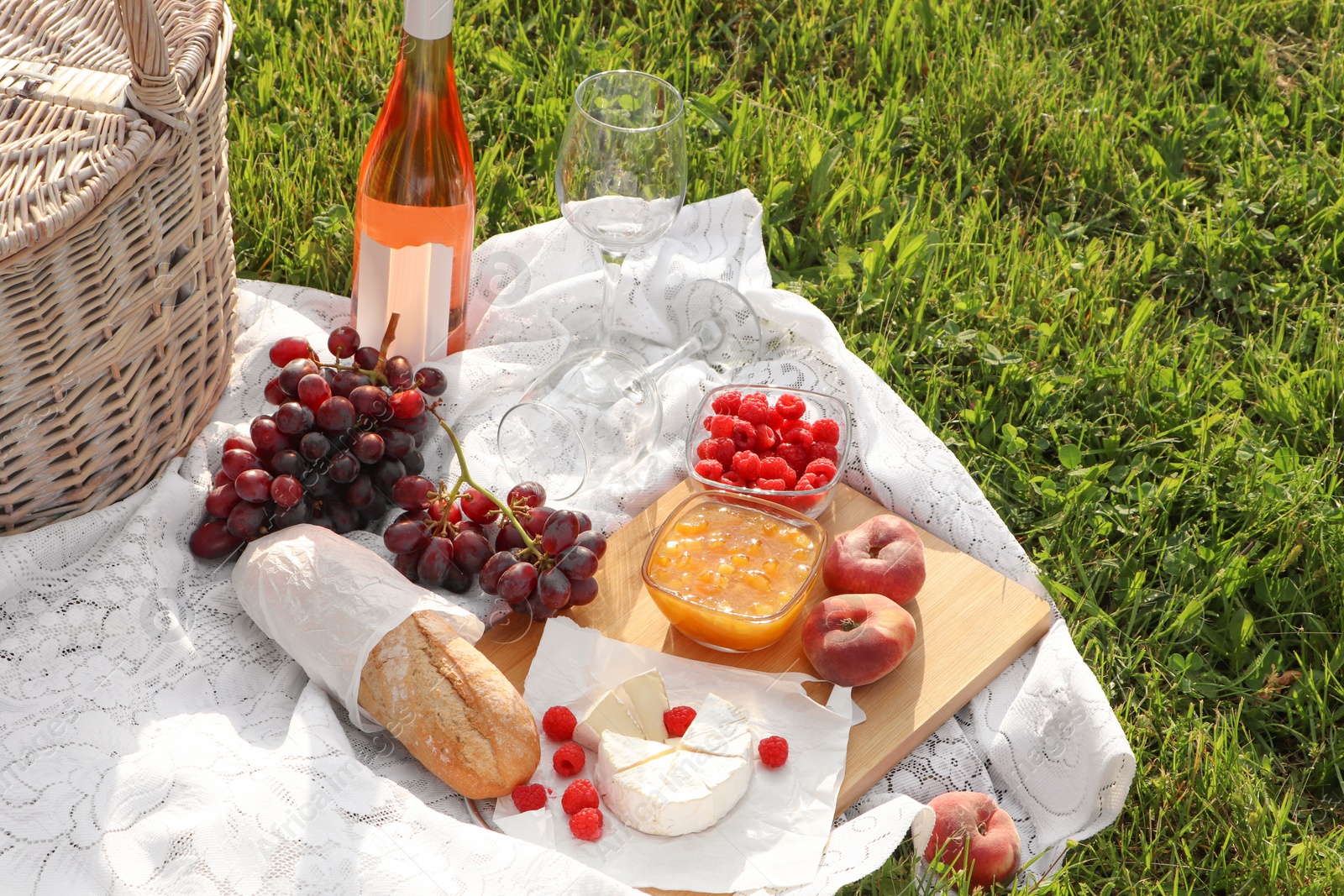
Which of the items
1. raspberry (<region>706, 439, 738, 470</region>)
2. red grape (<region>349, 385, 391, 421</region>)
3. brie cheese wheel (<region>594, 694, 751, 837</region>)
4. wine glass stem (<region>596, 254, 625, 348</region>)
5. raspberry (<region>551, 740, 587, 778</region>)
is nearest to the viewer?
brie cheese wheel (<region>594, 694, 751, 837</region>)

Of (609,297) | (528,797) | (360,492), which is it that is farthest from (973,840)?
(609,297)

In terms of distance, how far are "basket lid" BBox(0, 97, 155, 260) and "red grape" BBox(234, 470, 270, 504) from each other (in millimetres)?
518

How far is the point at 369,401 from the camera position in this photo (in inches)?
88.4

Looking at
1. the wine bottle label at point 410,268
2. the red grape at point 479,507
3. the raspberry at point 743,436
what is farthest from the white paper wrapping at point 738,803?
the wine bottle label at point 410,268

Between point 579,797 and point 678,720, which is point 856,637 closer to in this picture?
point 678,720

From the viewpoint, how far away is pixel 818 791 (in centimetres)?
203

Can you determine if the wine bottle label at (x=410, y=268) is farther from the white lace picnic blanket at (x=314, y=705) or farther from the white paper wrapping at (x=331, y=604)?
the white paper wrapping at (x=331, y=604)

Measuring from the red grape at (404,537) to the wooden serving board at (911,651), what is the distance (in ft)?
0.66

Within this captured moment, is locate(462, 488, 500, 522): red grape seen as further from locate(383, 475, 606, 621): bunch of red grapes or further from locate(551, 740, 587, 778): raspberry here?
locate(551, 740, 587, 778): raspberry

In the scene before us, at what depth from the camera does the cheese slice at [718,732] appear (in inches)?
78.0

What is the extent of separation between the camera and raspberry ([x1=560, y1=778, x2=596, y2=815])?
1.94 meters

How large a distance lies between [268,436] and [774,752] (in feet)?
3.27

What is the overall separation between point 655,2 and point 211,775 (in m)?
2.66

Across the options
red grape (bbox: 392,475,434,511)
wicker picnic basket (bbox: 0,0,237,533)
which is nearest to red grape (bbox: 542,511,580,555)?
red grape (bbox: 392,475,434,511)
